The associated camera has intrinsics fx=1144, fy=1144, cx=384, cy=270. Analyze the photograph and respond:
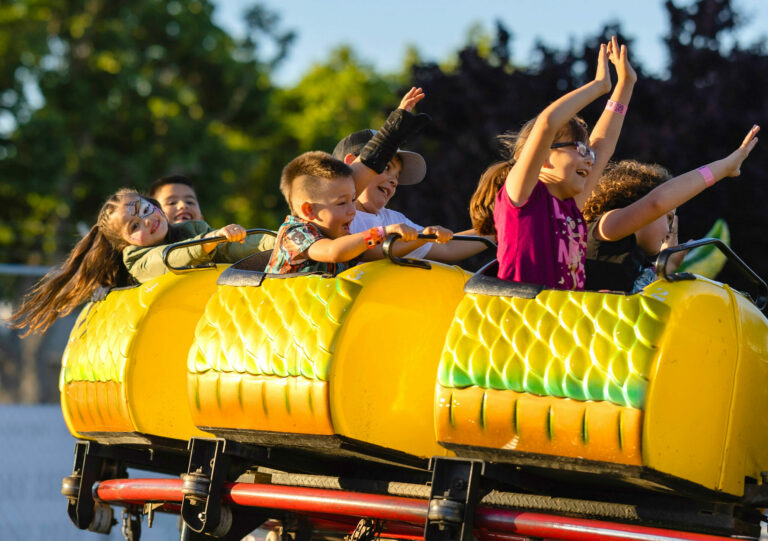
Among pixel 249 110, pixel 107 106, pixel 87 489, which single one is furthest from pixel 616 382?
pixel 249 110

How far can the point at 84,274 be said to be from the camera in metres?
4.37

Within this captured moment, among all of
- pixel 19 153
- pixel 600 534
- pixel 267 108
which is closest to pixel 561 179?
pixel 600 534

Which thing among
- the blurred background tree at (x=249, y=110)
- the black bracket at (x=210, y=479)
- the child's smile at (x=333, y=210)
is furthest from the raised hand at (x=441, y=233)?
the blurred background tree at (x=249, y=110)

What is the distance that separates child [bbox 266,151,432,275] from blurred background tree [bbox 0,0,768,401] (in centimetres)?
638

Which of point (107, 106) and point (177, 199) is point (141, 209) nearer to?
point (177, 199)

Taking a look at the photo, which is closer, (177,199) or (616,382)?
(616,382)

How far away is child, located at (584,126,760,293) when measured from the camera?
323cm

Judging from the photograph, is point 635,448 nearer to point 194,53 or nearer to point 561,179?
point 561,179

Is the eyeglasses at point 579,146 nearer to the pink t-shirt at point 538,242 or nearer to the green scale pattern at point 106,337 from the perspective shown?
the pink t-shirt at point 538,242

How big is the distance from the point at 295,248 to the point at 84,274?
1.35 metres

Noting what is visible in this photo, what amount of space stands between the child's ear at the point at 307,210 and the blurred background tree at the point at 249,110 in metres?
6.41

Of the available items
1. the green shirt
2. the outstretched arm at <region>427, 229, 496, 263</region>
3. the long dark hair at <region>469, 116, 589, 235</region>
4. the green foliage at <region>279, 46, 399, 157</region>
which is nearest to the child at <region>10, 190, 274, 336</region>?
the green shirt

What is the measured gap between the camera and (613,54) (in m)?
3.47

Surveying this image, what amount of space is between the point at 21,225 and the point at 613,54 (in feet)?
69.4
